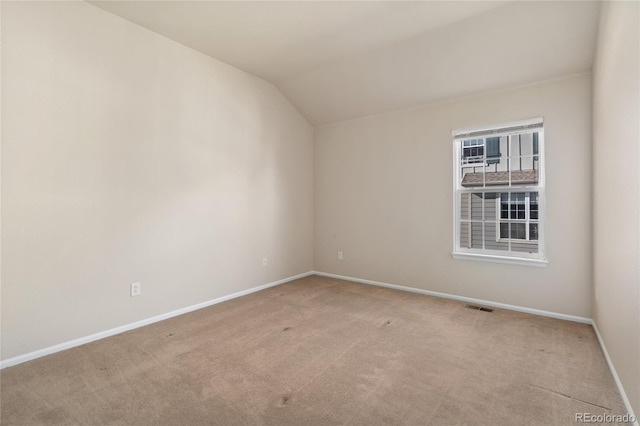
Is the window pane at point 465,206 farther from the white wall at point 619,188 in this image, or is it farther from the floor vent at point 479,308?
the white wall at point 619,188

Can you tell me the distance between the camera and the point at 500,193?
3.55 metres

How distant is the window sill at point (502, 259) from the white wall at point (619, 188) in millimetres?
571

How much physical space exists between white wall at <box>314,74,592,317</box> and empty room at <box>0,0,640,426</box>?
0.02 m

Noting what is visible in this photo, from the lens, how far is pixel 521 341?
2566 mm

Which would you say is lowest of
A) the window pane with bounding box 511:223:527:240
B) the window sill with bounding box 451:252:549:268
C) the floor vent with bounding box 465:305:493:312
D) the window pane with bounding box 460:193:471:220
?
the floor vent with bounding box 465:305:493:312

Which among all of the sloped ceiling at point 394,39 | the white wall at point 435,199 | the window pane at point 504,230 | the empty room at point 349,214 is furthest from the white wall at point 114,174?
the window pane at point 504,230

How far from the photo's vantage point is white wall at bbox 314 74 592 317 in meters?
3.02

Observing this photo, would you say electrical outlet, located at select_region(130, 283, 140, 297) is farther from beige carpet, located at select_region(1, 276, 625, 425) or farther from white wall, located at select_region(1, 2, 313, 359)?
beige carpet, located at select_region(1, 276, 625, 425)

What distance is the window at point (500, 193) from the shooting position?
3.28 meters

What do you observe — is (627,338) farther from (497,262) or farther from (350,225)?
(350,225)

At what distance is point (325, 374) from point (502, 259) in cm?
246

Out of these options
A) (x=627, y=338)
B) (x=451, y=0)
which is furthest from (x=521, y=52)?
(x=627, y=338)

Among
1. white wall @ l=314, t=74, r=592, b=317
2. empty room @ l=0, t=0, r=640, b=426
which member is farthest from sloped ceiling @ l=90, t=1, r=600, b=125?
white wall @ l=314, t=74, r=592, b=317

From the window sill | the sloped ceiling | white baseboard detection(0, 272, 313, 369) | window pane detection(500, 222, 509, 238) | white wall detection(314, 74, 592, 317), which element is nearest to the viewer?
white baseboard detection(0, 272, 313, 369)
